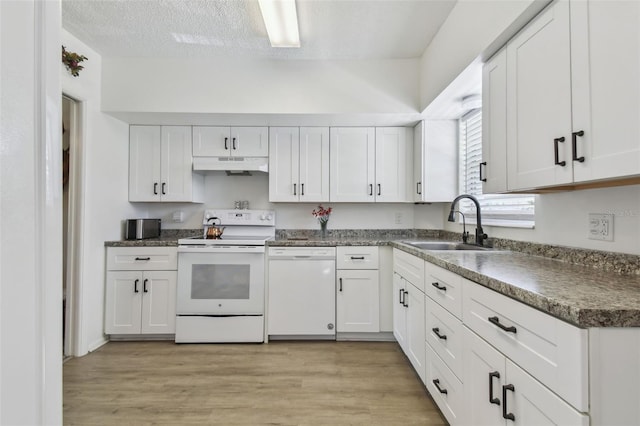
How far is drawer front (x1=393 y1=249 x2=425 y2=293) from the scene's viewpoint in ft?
6.99

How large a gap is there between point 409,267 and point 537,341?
141 cm

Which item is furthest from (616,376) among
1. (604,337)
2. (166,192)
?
(166,192)

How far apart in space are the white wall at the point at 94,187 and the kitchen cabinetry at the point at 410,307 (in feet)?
8.64

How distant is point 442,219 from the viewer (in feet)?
11.2

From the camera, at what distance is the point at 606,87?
1097mm

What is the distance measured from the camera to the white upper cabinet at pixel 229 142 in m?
3.23

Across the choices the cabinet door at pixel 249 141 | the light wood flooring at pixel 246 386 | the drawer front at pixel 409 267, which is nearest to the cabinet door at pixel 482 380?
the light wood flooring at pixel 246 386

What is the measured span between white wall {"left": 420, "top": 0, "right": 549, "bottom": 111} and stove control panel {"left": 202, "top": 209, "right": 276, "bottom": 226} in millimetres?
1885

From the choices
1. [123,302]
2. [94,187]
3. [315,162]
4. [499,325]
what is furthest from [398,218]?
[94,187]

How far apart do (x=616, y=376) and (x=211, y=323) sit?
2.75 metres

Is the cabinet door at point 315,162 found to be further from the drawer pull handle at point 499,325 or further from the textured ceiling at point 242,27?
the drawer pull handle at point 499,325

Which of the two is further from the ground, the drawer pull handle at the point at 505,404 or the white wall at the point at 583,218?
the white wall at the point at 583,218

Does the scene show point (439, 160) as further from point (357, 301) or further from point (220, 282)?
point (220, 282)
